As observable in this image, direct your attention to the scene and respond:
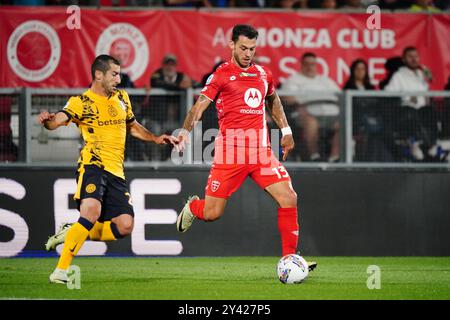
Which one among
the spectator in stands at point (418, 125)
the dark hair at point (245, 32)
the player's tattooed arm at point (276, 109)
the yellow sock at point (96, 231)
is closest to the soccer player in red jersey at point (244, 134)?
the dark hair at point (245, 32)

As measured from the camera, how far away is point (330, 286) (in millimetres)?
11180

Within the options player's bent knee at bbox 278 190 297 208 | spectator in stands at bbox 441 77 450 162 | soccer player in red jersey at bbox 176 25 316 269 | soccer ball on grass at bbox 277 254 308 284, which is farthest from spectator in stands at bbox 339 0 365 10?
soccer ball on grass at bbox 277 254 308 284

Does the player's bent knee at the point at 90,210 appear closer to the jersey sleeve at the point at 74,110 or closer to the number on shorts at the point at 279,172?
the jersey sleeve at the point at 74,110

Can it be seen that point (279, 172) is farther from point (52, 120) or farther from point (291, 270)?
point (52, 120)

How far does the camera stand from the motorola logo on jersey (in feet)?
38.9

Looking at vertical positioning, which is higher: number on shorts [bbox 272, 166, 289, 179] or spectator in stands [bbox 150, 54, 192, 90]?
spectator in stands [bbox 150, 54, 192, 90]

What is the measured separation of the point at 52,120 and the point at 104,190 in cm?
100

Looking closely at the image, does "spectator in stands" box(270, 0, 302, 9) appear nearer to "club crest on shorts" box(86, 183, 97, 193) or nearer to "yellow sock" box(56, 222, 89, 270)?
"club crest on shorts" box(86, 183, 97, 193)

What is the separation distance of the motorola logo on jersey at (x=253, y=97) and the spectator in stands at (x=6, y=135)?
489cm

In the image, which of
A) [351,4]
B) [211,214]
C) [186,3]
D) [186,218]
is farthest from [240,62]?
[351,4]

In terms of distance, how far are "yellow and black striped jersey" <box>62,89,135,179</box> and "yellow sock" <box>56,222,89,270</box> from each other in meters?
0.79
